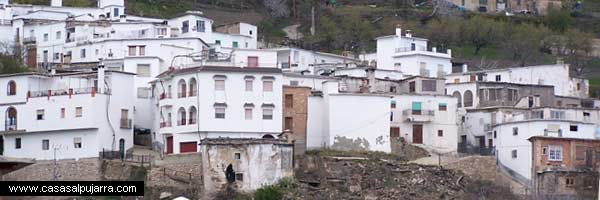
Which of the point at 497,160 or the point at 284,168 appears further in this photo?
the point at 497,160

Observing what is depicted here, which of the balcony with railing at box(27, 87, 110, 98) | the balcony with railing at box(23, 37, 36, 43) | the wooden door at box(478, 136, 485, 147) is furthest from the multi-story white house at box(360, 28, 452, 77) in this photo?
the balcony with railing at box(27, 87, 110, 98)

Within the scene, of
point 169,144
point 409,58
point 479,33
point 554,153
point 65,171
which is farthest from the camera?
point 479,33

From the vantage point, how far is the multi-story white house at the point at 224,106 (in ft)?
226

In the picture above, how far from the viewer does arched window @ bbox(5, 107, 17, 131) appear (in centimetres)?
7128

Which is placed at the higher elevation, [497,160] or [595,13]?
[595,13]

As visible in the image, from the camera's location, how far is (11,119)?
71.6 metres

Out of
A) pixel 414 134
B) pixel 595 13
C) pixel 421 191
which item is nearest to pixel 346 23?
pixel 595 13

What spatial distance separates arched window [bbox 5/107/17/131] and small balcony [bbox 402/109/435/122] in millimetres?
17579

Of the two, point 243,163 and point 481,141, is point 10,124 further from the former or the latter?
point 481,141

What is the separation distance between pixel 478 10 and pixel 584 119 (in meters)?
47.9

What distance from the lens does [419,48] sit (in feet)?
293

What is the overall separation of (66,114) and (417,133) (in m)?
16.2

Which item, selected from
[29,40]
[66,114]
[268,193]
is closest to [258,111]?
[268,193]

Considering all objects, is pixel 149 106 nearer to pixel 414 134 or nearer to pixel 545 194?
pixel 414 134
